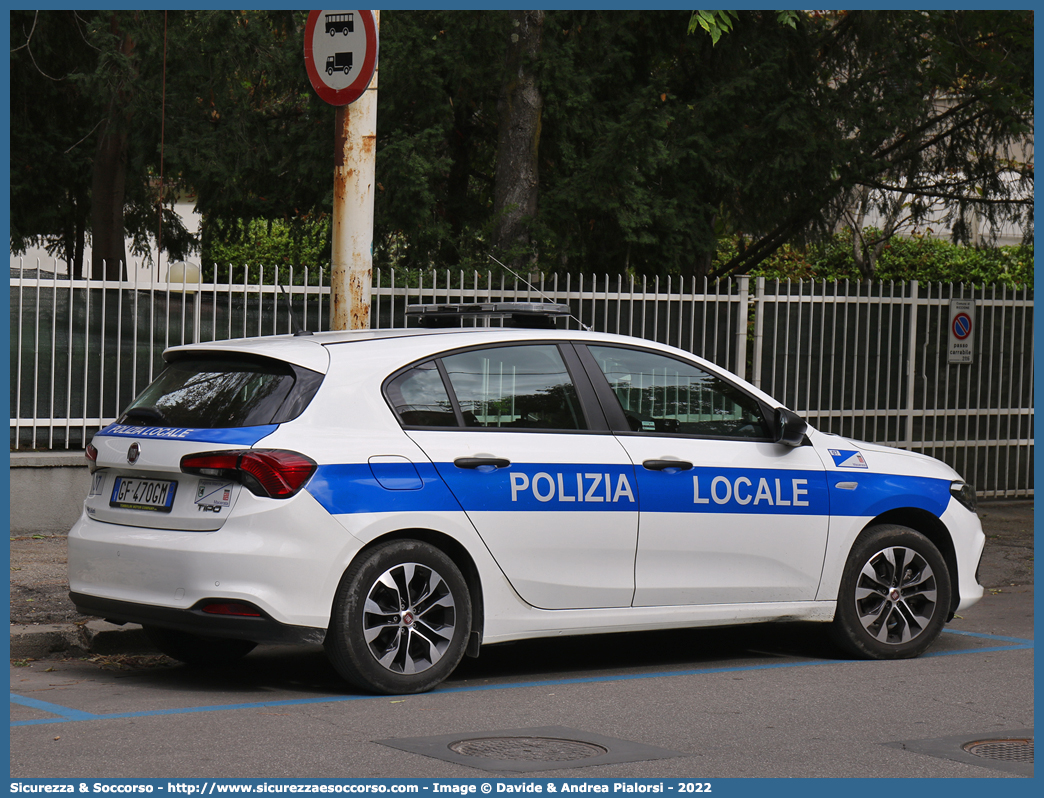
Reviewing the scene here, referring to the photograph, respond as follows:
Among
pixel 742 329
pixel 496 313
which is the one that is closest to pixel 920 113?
pixel 742 329

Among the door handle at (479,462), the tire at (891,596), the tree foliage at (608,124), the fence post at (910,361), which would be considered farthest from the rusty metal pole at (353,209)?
the fence post at (910,361)

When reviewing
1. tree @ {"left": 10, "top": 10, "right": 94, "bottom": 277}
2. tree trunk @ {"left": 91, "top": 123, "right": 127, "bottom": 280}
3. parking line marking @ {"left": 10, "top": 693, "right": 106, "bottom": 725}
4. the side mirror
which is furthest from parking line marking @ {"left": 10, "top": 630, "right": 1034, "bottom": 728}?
tree trunk @ {"left": 91, "top": 123, "right": 127, "bottom": 280}

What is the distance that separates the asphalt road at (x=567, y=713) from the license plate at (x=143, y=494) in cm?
84

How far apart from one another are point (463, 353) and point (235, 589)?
1564 mm

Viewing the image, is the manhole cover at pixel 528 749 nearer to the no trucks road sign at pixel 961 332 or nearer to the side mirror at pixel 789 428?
the side mirror at pixel 789 428

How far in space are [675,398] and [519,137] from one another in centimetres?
719

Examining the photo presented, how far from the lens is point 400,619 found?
6.27m

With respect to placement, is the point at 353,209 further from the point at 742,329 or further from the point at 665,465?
the point at 742,329

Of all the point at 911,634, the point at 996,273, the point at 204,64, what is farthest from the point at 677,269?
the point at 996,273

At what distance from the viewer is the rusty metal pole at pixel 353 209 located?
8609 mm

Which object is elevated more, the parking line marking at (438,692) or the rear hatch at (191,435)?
the rear hatch at (191,435)

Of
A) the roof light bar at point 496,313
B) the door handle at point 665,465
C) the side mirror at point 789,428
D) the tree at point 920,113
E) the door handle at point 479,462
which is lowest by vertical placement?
the door handle at point 665,465

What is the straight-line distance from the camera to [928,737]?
223 inches

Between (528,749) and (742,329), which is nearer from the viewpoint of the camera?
(528,749)
